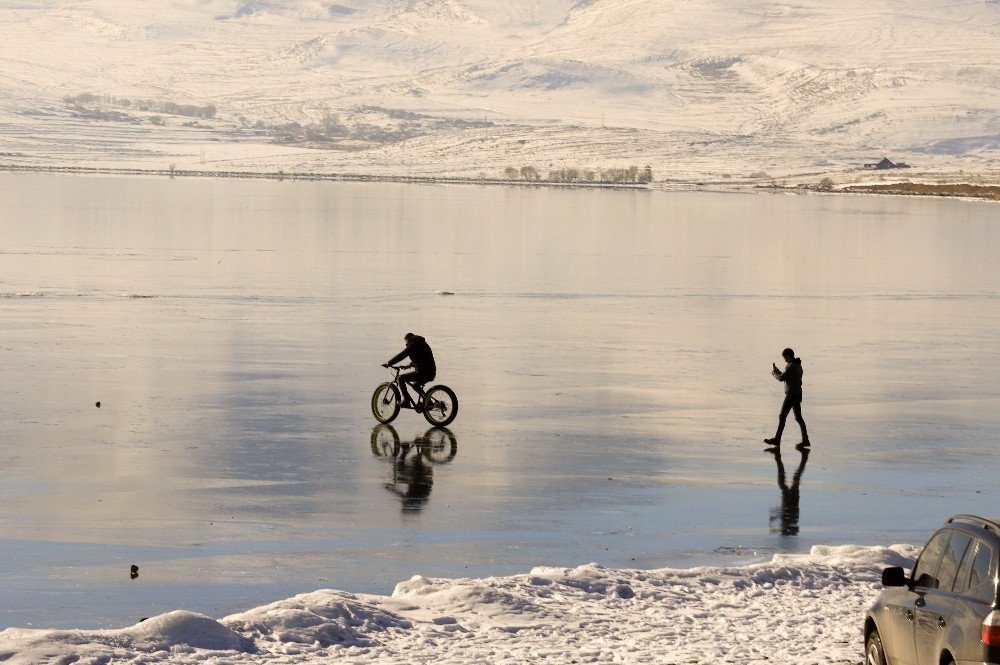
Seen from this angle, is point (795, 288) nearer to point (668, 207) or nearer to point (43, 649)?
point (43, 649)

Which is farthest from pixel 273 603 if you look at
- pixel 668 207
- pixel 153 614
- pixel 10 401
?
pixel 668 207

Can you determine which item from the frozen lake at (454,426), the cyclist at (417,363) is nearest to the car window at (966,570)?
the frozen lake at (454,426)

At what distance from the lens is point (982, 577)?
8.97 metres

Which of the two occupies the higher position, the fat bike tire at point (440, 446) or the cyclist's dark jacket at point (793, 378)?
the cyclist's dark jacket at point (793, 378)

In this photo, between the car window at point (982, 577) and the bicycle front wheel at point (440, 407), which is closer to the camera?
the car window at point (982, 577)

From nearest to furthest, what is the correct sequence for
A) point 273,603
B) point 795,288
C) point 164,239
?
point 273,603 < point 795,288 < point 164,239

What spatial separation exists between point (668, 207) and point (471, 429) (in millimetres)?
128397

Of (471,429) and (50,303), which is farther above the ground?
(50,303)

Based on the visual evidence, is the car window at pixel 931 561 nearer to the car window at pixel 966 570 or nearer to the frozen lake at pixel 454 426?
the car window at pixel 966 570

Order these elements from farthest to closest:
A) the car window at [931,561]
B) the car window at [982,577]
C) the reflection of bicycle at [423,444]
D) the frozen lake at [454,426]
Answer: the reflection of bicycle at [423,444]
the frozen lake at [454,426]
the car window at [931,561]
the car window at [982,577]

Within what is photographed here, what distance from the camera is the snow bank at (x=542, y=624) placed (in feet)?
40.0

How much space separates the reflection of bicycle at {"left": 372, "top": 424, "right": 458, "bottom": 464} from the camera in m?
21.9

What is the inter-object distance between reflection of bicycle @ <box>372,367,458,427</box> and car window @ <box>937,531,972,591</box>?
14600 mm

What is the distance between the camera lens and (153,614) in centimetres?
1389
